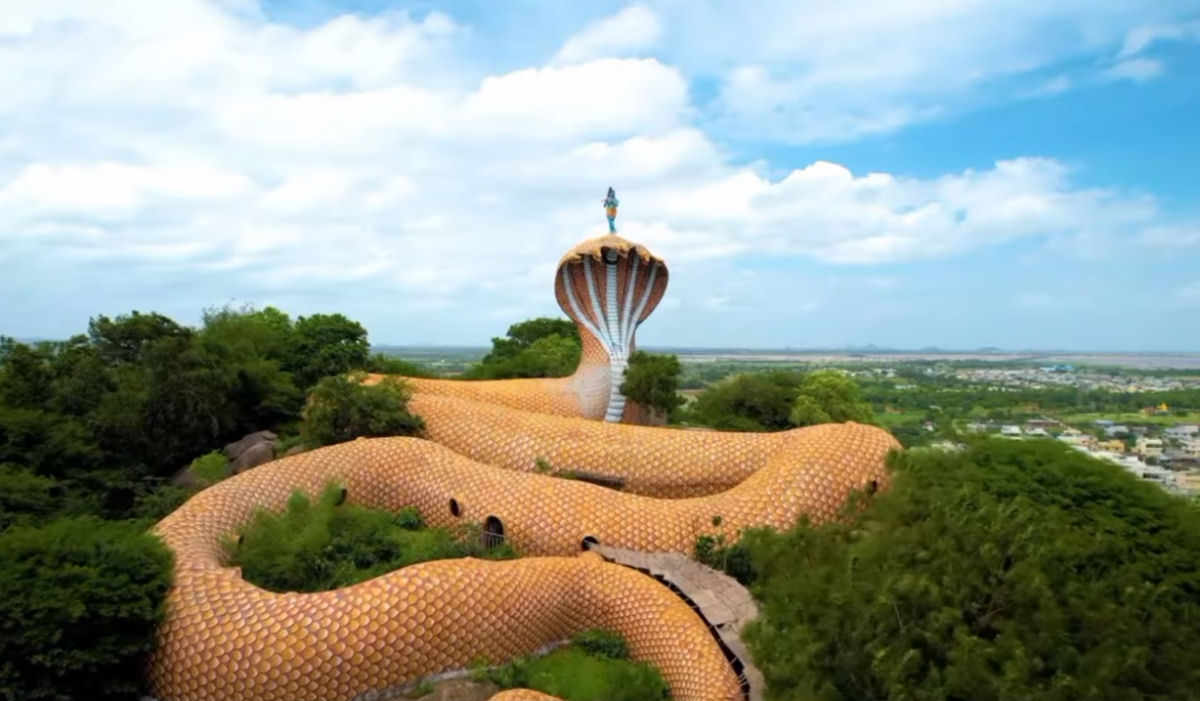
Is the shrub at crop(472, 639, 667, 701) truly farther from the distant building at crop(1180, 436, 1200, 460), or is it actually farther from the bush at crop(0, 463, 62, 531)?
the distant building at crop(1180, 436, 1200, 460)

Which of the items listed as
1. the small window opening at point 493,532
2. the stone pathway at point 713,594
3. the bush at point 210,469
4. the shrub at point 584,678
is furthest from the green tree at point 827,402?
the bush at point 210,469

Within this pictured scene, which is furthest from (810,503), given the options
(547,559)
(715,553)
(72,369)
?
(72,369)

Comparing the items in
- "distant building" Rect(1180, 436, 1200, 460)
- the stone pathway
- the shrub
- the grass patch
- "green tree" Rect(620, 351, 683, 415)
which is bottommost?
the shrub

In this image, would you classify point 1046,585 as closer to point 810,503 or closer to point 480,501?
point 810,503

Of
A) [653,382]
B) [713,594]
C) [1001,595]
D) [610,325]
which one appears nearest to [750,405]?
[653,382]

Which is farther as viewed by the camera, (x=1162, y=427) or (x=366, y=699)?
(x=1162, y=427)

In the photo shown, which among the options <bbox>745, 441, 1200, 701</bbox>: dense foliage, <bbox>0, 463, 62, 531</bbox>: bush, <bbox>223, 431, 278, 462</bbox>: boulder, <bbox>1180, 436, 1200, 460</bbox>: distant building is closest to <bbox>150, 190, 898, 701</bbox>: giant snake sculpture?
<bbox>745, 441, 1200, 701</bbox>: dense foliage
